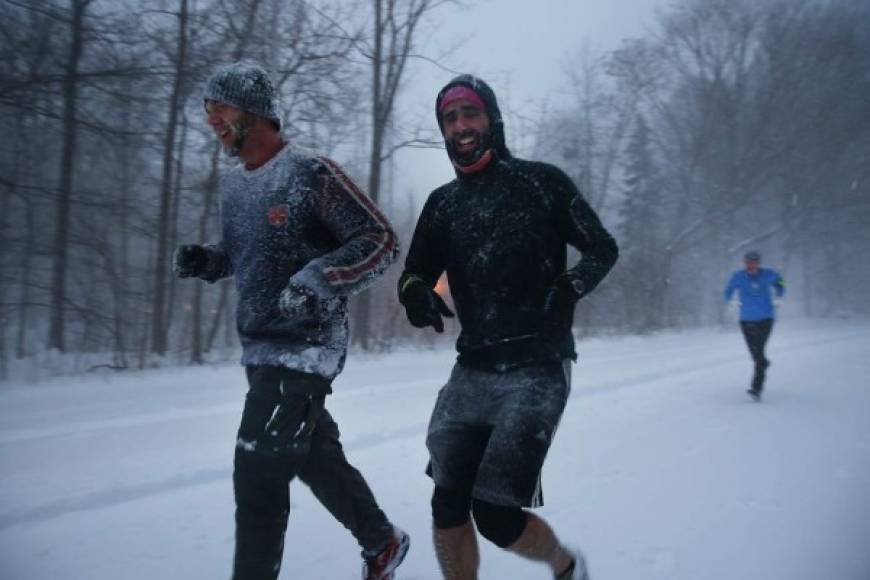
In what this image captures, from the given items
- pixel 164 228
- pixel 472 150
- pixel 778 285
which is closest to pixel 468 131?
pixel 472 150

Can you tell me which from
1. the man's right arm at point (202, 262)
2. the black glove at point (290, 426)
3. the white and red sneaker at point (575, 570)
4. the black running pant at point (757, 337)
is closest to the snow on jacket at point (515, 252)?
the black glove at point (290, 426)

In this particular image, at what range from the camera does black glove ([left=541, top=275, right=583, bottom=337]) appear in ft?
6.48

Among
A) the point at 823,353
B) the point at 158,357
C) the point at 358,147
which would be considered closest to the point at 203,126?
the point at 158,357

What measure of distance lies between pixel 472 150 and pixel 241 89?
2.99 ft

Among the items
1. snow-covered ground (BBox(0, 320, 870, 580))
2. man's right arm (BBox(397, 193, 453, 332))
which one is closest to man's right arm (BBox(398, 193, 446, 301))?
man's right arm (BBox(397, 193, 453, 332))

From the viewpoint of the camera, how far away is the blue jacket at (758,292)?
25.3ft

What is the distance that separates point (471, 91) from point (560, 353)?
1108 mm

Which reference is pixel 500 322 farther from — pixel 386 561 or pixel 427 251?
pixel 386 561

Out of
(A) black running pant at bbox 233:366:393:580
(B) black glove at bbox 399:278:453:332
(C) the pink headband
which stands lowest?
(A) black running pant at bbox 233:366:393:580

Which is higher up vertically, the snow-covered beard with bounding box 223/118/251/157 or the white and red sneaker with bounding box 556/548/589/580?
the snow-covered beard with bounding box 223/118/251/157

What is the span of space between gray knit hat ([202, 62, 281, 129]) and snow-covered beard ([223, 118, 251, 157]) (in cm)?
5

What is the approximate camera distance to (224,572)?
270 centimetres

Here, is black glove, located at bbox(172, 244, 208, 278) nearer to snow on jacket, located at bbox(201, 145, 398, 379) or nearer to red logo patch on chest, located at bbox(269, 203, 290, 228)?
snow on jacket, located at bbox(201, 145, 398, 379)

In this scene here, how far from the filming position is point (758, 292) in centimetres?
779
